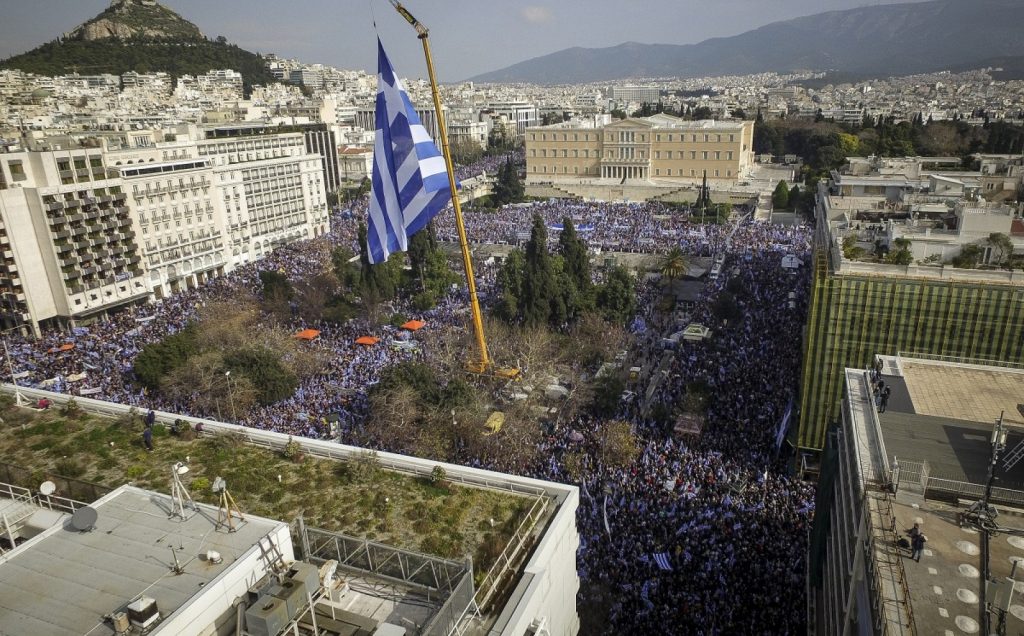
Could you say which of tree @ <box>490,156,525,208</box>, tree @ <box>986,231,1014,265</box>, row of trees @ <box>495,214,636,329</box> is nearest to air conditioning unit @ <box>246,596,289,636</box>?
tree @ <box>986,231,1014,265</box>

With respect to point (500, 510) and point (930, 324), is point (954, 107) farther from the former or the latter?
point (500, 510)

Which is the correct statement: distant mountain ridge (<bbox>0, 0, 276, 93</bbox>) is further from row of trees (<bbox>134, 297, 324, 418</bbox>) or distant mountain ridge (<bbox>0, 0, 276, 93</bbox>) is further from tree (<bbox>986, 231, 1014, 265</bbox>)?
tree (<bbox>986, 231, 1014, 265</bbox>)

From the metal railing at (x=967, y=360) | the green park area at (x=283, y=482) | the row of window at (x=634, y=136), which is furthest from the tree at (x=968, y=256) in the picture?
the row of window at (x=634, y=136)

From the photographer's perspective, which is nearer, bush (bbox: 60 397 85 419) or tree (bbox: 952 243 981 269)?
bush (bbox: 60 397 85 419)

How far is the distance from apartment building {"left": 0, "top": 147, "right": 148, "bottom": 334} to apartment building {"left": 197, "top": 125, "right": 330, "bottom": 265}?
359 inches

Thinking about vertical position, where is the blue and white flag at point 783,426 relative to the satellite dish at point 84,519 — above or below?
below

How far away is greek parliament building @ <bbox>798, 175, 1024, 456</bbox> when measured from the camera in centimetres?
1836

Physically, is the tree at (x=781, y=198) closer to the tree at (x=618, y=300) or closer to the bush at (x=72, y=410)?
the tree at (x=618, y=300)

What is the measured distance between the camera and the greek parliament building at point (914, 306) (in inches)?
723

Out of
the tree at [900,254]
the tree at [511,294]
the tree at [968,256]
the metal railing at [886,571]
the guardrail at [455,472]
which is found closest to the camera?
the metal railing at [886,571]

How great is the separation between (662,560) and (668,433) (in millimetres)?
6801

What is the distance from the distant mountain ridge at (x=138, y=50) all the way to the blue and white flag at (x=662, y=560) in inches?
5127

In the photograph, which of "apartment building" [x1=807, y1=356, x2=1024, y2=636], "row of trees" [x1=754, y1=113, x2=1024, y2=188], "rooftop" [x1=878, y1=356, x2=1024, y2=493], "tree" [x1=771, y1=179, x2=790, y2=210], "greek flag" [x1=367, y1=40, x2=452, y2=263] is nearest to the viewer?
"apartment building" [x1=807, y1=356, x2=1024, y2=636]

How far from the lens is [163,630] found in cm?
638
